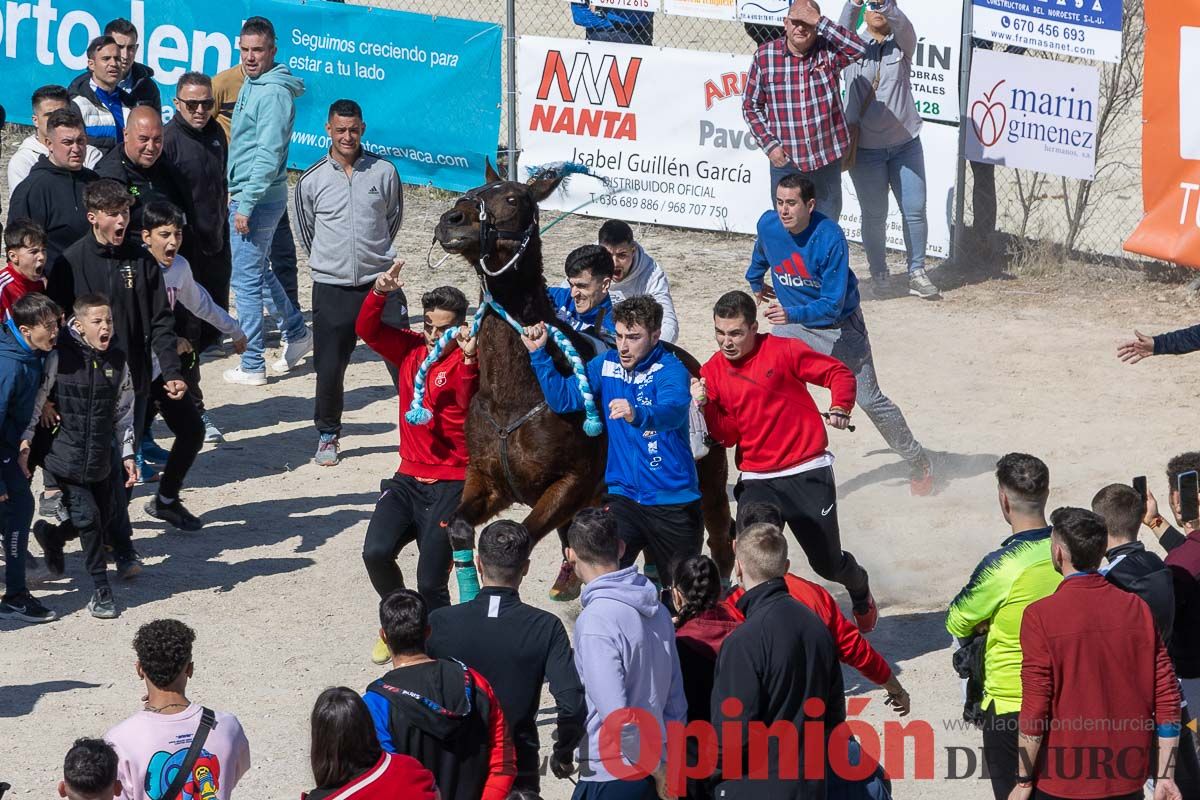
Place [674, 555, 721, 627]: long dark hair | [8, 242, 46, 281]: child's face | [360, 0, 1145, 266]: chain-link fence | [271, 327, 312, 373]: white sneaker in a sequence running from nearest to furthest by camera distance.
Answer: [674, 555, 721, 627]: long dark hair < [8, 242, 46, 281]: child's face < [271, 327, 312, 373]: white sneaker < [360, 0, 1145, 266]: chain-link fence

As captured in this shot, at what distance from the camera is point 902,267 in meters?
13.8

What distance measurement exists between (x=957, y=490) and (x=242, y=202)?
5369mm

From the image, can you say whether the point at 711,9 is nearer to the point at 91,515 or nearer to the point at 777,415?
the point at 777,415

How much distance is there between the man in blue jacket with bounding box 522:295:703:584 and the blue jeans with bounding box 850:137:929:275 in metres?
6.66

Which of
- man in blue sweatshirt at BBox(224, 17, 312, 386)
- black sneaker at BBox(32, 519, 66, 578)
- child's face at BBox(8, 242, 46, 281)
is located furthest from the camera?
man in blue sweatshirt at BBox(224, 17, 312, 386)

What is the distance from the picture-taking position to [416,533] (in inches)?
282

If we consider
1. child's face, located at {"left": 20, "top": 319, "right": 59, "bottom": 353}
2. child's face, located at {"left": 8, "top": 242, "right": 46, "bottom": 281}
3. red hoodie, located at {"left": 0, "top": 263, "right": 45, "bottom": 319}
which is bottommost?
child's face, located at {"left": 20, "top": 319, "right": 59, "bottom": 353}

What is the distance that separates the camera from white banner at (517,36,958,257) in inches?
541

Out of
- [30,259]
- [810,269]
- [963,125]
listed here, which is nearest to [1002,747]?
[810,269]

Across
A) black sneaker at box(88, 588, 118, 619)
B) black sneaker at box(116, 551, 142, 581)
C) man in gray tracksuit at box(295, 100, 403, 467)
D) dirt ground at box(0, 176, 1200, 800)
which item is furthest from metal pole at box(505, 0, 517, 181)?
black sneaker at box(88, 588, 118, 619)

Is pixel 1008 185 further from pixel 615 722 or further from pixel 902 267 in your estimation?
pixel 615 722

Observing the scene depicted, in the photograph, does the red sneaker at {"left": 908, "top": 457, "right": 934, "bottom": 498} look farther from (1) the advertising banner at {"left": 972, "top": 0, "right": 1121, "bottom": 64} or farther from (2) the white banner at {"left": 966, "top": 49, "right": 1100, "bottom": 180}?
(1) the advertising banner at {"left": 972, "top": 0, "right": 1121, "bottom": 64}

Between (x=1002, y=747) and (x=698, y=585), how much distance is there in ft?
3.80

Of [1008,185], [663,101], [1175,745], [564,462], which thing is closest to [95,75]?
[663,101]
